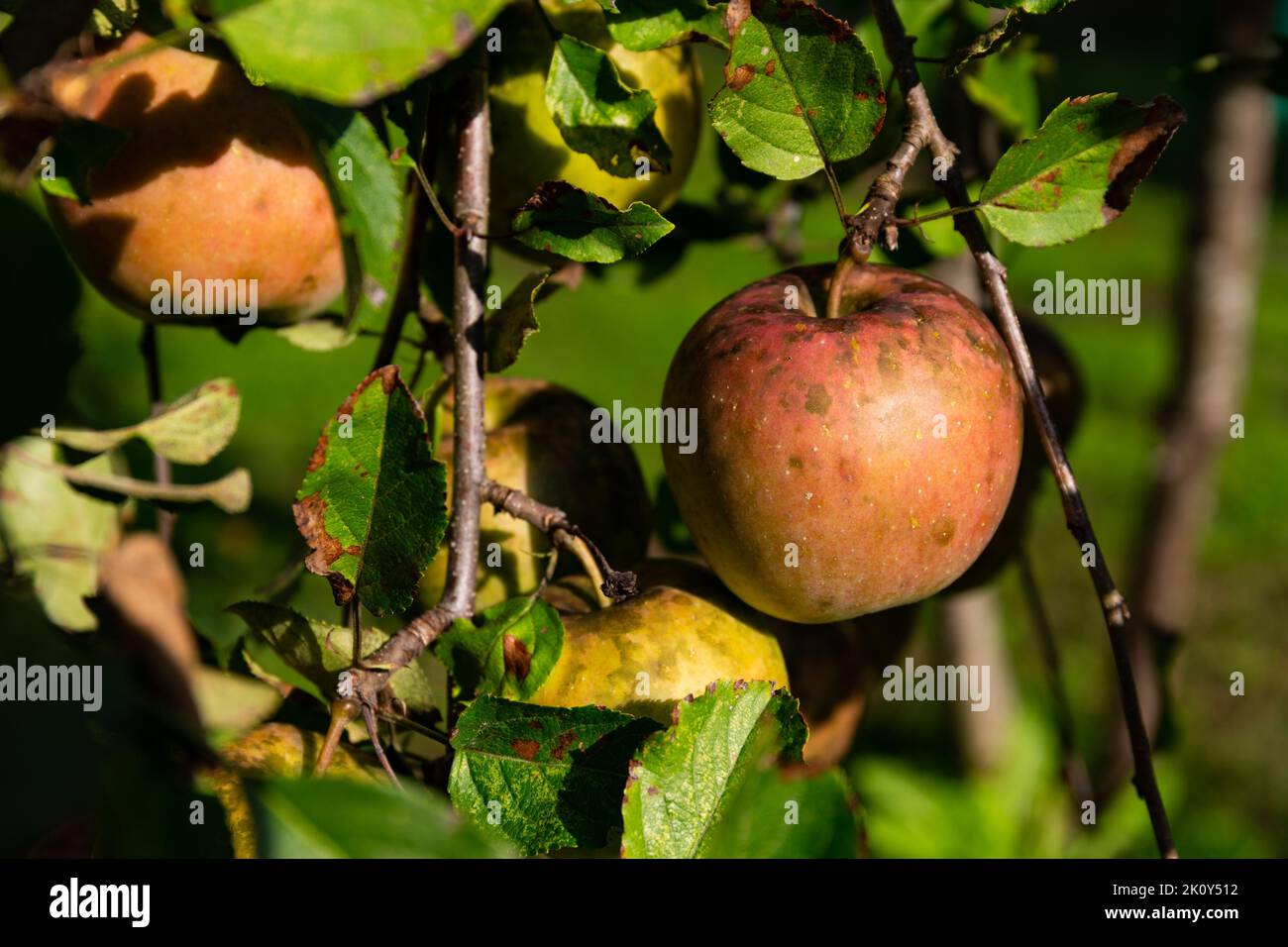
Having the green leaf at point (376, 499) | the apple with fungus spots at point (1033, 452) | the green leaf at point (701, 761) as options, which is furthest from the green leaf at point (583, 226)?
the apple with fungus spots at point (1033, 452)

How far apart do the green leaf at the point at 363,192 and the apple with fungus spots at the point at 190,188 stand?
0.16 meters

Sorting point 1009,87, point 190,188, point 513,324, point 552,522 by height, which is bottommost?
point 552,522

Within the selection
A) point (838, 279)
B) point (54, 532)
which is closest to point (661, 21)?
point (838, 279)

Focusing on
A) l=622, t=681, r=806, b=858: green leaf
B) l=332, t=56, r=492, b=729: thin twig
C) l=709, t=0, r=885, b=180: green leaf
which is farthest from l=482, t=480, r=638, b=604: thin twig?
l=709, t=0, r=885, b=180: green leaf

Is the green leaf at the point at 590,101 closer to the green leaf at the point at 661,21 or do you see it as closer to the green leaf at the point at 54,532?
the green leaf at the point at 661,21

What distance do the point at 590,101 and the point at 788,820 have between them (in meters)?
0.42

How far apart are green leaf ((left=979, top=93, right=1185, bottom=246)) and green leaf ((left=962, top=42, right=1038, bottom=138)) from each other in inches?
13.7

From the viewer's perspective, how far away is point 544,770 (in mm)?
625

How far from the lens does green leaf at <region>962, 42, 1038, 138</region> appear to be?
989 mm

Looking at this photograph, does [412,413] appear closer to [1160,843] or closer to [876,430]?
[876,430]

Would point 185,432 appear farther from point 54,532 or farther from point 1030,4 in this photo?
point 1030,4

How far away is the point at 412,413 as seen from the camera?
606 mm
